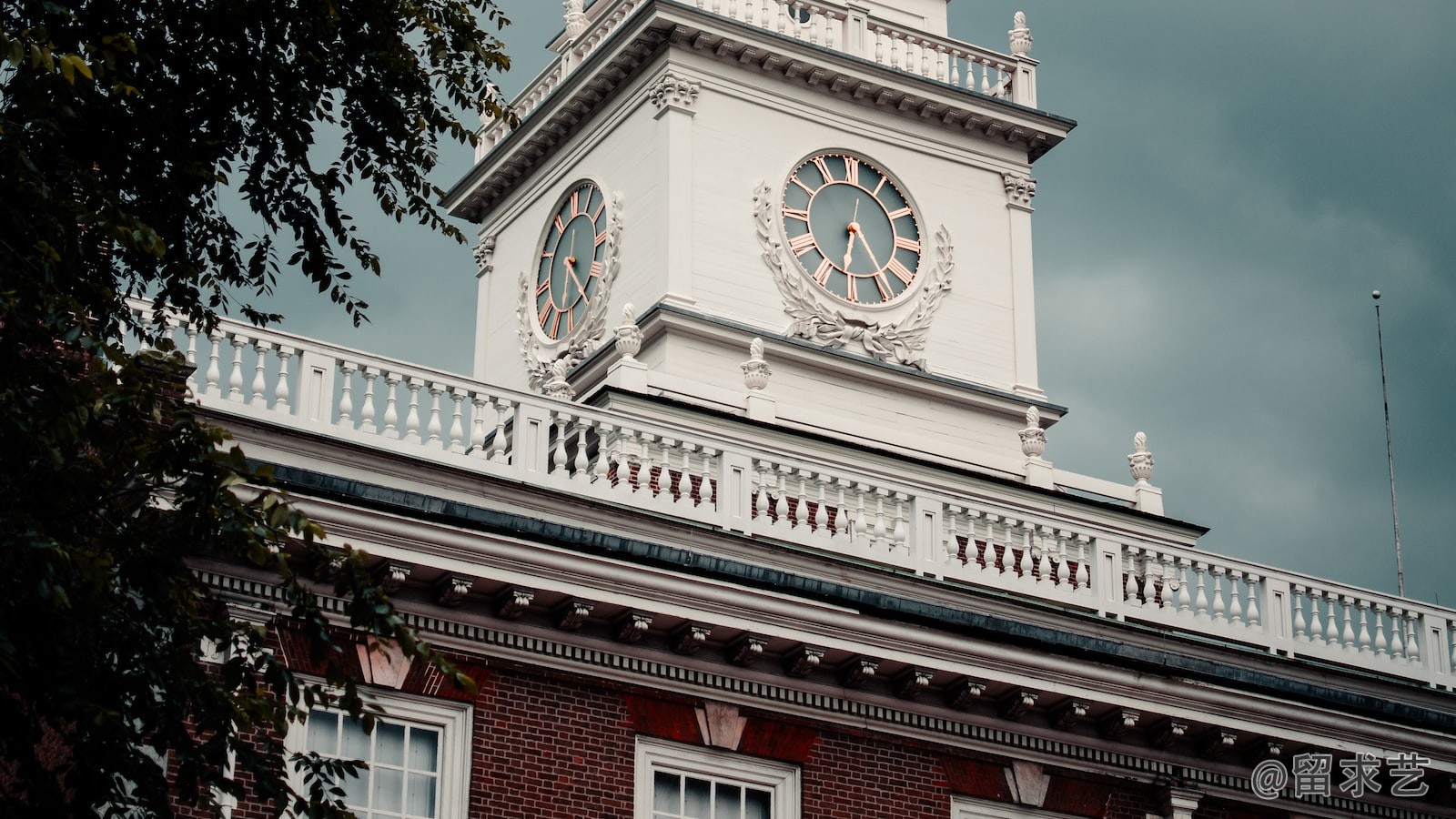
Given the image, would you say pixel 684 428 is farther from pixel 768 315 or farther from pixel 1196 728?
pixel 768 315

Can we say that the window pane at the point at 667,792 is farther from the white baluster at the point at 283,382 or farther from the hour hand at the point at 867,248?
the hour hand at the point at 867,248

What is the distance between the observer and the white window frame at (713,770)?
20.8 meters

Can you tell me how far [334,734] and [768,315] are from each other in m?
16.4

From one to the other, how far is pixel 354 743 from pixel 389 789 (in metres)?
0.45

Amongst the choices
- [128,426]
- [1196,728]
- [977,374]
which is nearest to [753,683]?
[1196,728]

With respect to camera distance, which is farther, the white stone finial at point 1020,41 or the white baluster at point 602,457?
the white stone finial at point 1020,41

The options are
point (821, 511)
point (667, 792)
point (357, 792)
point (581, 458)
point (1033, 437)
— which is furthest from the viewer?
point (1033, 437)

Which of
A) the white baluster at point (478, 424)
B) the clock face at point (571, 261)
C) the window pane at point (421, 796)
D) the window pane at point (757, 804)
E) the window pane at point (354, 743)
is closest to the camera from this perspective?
the window pane at point (354, 743)

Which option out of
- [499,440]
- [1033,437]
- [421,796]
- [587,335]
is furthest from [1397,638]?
[587,335]

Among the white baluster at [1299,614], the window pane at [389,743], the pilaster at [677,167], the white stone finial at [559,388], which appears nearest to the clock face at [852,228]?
the pilaster at [677,167]

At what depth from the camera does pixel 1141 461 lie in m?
33.8

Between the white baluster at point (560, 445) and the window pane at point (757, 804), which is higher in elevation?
the white baluster at point (560, 445)

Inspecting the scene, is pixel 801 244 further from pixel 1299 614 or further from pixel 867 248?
pixel 1299 614

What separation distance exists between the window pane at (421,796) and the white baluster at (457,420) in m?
3.70
